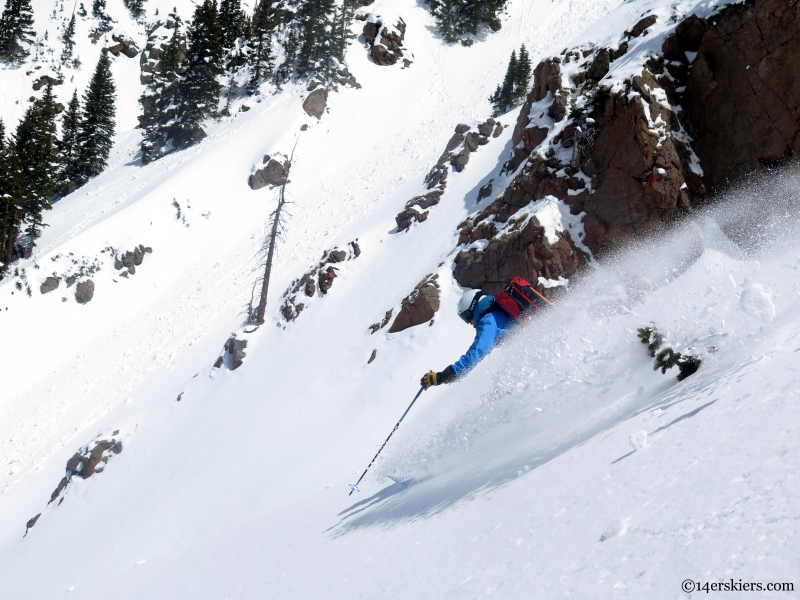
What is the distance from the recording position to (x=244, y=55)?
52500 millimetres

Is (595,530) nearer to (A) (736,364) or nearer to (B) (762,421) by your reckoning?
(B) (762,421)

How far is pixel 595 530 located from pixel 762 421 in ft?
3.26

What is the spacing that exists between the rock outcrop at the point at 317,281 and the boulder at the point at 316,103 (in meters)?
25.5

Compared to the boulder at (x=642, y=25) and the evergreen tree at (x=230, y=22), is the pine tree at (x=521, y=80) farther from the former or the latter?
the evergreen tree at (x=230, y=22)

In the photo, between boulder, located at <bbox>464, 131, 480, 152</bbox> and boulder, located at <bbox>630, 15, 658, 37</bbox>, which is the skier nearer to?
boulder, located at <bbox>630, 15, 658, 37</bbox>

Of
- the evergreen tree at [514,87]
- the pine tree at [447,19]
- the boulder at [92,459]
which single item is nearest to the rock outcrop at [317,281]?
the boulder at [92,459]

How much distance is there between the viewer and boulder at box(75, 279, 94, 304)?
101 ft

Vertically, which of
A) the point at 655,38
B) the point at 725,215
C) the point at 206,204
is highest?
the point at 206,204

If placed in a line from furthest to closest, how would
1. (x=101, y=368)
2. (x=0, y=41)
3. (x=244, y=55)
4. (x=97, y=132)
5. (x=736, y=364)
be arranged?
(x=0, y=41) < (x=244, y=55) < (x=97, y=132) < (x=101, y=368) < (x=736, y=364)

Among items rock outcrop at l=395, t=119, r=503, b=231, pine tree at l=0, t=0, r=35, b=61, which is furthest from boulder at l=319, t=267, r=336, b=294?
pine tree at l=0, t=0, r=35, b=61

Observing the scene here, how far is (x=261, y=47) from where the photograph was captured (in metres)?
49.8

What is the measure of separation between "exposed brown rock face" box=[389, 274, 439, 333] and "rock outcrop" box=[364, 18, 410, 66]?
131 feet

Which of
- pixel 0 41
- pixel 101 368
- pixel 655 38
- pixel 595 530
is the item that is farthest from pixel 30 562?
pixel 0 41

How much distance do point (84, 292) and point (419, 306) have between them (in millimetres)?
24072
